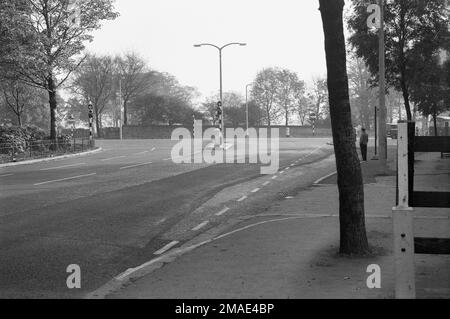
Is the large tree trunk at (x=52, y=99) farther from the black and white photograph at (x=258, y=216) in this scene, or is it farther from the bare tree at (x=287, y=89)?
the bare tree at (x=287, y=89)

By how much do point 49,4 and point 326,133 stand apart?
54975 mm

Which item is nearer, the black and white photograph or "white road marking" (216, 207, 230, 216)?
the black and white photograph

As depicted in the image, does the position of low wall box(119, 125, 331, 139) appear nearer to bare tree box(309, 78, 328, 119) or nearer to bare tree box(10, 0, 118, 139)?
bare tree box(309, 78, 328, 119)

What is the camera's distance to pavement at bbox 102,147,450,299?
6.27 metres

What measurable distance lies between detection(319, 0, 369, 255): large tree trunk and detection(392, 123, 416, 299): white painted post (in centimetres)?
259

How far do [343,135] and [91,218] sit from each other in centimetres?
631

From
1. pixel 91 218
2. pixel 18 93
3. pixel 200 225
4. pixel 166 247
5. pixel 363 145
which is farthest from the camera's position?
pixel 18 93

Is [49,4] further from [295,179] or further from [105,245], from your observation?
[105,245]

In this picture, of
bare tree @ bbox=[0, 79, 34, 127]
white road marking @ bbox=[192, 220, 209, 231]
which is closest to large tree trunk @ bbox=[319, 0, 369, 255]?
white road marking @ bbox=[192, 220, 209, 231]

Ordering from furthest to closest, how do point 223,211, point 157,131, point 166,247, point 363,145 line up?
Result: point 157,131 → point 363,145 → point 223,211 → point 166,247

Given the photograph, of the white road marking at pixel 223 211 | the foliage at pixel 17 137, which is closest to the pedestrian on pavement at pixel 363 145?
the white road marking at pixel 223 211

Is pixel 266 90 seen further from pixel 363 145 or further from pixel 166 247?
pixel 166 247

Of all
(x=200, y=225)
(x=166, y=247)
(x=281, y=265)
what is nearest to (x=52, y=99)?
(x=200, y=225)

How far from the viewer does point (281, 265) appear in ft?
24.5
